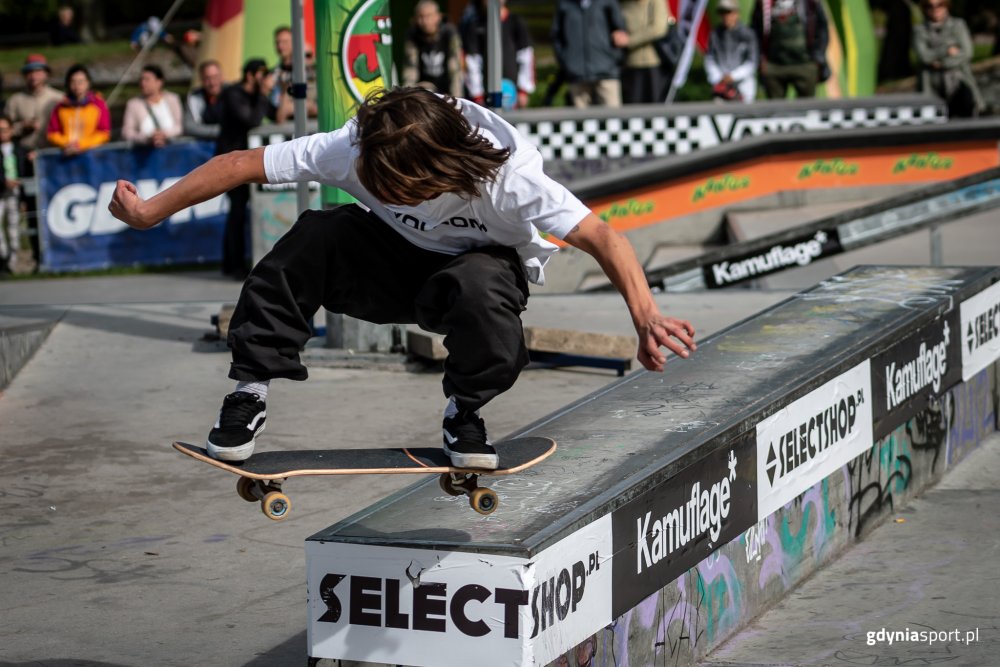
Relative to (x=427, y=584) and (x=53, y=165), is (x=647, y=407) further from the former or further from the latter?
(x=53, y=165)

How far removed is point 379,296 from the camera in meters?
4.17

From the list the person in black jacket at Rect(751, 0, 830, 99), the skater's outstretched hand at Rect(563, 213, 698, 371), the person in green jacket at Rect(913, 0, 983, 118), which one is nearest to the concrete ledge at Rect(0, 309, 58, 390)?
the skater's outstretched hand at Rect(563, 213, 698, 371)

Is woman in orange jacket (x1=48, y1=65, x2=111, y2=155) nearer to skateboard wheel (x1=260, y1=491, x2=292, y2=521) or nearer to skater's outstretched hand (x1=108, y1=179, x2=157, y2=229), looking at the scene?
skater's outstretched hand (x1=108, y1=179, x2=157, y2=229)

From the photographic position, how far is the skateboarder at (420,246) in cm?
381

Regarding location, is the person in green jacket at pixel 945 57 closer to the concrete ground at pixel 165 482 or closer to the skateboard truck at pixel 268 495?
the concrete ground at pixel 165 482

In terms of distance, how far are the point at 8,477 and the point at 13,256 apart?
707 centimetres

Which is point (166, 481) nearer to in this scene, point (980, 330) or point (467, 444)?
point (467, 444)

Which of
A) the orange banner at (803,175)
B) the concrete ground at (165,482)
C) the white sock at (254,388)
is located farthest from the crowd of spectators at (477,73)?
the white sock at (254,388)

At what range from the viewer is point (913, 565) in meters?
5.89

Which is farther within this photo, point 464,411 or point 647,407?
point 647,407

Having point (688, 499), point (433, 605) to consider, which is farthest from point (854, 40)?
point (433, 605)

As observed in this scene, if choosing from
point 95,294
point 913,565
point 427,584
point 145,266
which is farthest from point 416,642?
point 145,266

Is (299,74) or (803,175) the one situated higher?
(299,74)

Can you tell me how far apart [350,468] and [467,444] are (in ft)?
1.17
